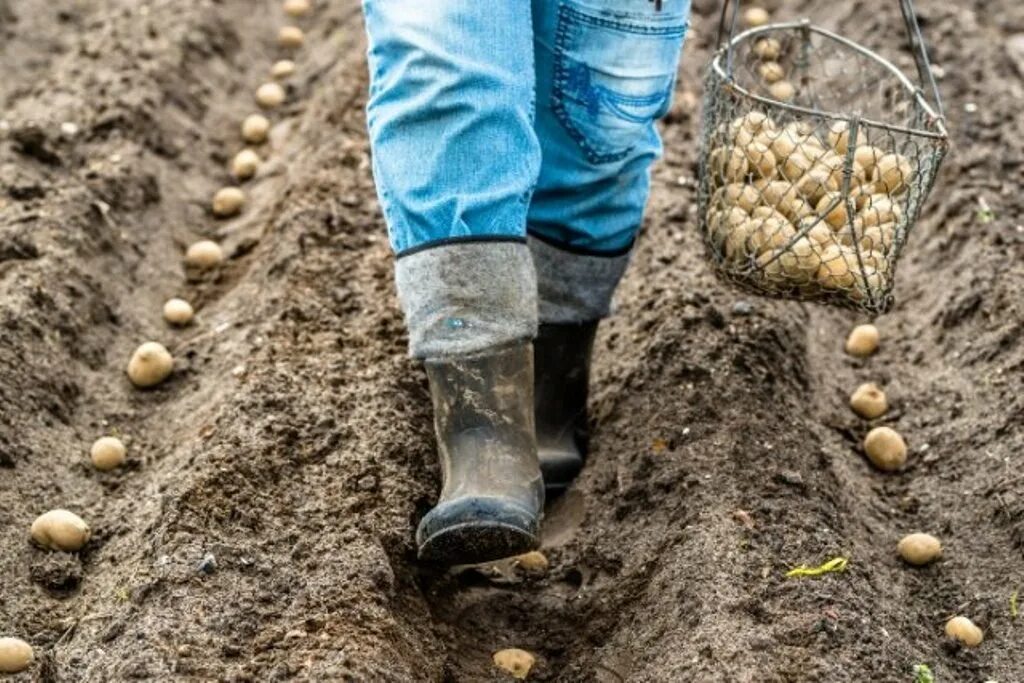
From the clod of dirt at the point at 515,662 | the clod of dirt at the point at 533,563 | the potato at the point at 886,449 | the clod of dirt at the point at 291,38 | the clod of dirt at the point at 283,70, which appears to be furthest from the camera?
the clod of dirt at the point at 291,38

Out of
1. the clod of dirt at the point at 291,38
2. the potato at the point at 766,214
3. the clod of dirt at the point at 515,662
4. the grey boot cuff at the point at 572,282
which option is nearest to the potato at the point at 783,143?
the potato at the point at 766,214

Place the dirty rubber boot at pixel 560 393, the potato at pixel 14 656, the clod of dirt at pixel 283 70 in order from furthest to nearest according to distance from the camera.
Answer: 1. the clod of dirt at pixel 283 70
2. the dirty rubber boot at pixel 560 393
3. the potato at pixel 14 656

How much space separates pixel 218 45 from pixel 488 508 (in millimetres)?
3046

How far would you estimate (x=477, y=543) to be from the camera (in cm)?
252

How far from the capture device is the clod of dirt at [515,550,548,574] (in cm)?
293

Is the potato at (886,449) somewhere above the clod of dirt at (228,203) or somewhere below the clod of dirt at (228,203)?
above

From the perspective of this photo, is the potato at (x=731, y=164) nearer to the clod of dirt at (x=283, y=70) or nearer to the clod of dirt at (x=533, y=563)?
the clod of dirt at (x=533, y=563)

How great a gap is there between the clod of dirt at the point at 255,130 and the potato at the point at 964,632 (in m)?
2.69

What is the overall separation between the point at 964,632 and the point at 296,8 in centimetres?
368

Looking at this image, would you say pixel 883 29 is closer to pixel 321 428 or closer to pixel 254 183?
pixel 254 183

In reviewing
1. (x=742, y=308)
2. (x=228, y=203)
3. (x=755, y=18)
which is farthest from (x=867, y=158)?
(x=755, y=18)

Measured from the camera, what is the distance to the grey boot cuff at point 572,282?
2996mm

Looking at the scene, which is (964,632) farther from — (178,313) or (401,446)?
(178,313)

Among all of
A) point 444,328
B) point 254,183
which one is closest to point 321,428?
point 444,328
